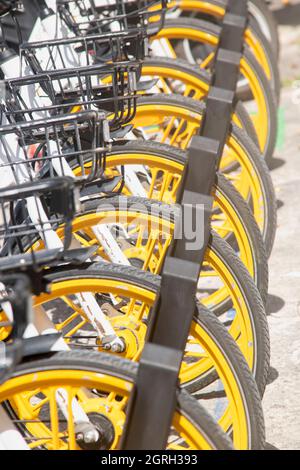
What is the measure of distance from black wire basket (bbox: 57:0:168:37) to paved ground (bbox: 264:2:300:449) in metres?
1.27

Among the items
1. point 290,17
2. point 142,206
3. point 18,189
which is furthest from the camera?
point 290,17

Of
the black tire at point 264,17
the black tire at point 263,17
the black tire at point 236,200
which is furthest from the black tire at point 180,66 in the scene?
the black tire at point 264,17

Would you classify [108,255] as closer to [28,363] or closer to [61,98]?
[61,98]

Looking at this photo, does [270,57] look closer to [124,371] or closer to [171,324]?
[171,324]

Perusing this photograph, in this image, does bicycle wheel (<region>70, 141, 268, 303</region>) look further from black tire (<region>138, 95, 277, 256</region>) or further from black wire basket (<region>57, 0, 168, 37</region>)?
black wire basket (<region>57, 0, 168, 37</region>)

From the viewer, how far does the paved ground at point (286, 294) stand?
326 cm

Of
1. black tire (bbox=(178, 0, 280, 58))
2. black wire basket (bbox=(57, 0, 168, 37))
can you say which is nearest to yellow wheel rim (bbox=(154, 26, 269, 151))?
black wire basket (bbox=(57, 0, 168, 37))

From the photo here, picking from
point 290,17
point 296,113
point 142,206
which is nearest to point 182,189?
point 142,206

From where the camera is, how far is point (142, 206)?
9.79 ft

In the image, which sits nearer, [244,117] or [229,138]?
[229,138]

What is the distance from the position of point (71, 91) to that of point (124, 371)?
1508 mm

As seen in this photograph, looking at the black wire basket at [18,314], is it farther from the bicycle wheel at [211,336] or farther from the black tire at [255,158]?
the black tire at [255,158]

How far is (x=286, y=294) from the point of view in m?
4.19
